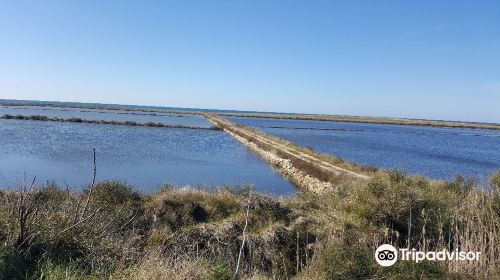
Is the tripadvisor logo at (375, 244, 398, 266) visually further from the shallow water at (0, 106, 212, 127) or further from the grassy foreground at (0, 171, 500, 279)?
the shallow water at (0, 106, 212, 127)

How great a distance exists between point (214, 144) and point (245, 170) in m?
15.7

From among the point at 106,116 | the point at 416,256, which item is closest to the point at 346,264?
the point at 416,256

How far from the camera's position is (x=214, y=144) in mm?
43406

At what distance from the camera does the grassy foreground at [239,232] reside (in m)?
6.25

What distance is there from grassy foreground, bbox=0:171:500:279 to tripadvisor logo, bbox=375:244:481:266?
0.13 metres

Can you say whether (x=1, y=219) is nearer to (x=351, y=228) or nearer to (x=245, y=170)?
(x=351, y=228)

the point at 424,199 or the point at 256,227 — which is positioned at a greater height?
the point at 424,199

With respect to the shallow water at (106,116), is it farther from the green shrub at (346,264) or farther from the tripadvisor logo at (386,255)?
the green shrub at (346,264)

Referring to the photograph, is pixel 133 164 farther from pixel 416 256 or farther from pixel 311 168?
pixel 416 256

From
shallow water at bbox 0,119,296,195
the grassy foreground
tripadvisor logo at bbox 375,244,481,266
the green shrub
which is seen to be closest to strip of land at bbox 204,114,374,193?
shallow water at bbox 0,119,296,195

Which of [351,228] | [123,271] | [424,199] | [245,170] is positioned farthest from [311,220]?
[245,170]

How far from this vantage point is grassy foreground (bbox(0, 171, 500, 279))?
6.25m

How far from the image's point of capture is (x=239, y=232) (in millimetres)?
11062

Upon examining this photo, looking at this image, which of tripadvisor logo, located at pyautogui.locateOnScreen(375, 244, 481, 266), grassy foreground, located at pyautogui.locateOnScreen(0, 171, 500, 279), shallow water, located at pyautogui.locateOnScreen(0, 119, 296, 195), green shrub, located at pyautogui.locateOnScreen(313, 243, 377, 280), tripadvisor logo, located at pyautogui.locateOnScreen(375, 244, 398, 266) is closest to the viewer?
grassy foreground, located at pyautogui.locateOnScreen(0, 171, 500, 279)
